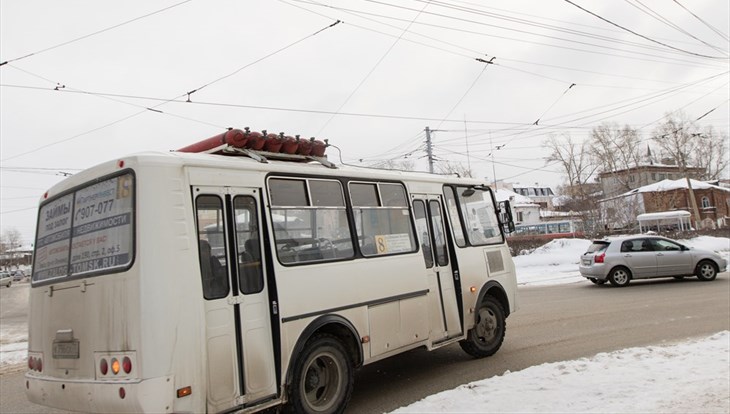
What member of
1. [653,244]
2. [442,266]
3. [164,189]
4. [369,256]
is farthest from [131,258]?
[653,244]

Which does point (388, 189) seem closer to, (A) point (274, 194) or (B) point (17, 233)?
(A) point (274, 194)

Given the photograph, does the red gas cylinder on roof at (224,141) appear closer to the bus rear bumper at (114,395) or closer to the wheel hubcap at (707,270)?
the bus rear bumper at (114,395)

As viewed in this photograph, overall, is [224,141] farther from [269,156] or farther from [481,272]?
[481,272]

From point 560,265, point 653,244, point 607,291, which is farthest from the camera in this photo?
point 560,265

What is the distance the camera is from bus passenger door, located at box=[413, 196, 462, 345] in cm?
648

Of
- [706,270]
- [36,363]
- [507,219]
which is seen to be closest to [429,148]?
[706,270]

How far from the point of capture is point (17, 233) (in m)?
131

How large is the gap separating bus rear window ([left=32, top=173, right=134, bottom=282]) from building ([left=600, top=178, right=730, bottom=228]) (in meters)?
47.8

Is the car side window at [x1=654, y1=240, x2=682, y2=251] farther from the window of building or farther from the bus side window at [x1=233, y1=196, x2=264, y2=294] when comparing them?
the window of building

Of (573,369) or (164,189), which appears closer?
(164,189)

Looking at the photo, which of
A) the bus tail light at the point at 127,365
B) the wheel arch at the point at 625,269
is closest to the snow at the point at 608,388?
the bus tail light at the point at 127,365

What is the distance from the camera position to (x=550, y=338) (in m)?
8.52

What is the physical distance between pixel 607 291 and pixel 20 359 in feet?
50.0

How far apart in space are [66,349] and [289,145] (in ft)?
9.58
